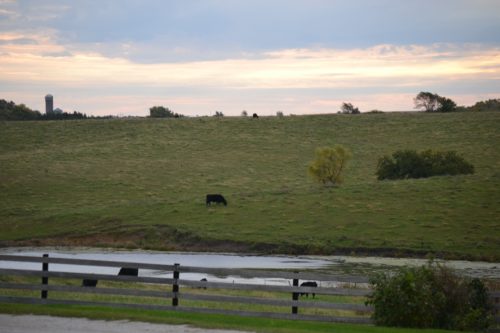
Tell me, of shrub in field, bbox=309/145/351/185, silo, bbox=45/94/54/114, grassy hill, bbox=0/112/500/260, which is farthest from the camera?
silo, bbox=45/94/54/114

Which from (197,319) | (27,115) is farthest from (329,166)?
(27,115)

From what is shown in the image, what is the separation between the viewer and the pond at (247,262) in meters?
40.8

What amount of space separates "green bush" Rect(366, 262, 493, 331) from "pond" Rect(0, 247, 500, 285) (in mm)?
16443

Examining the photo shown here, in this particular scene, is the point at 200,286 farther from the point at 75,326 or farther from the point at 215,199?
the point at 215,199

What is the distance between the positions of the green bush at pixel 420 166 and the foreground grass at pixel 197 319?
2284 inches

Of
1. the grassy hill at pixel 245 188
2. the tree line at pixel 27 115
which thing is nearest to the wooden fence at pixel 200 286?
the grassy hill at pixel 245 188

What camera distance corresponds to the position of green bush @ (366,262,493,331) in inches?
766

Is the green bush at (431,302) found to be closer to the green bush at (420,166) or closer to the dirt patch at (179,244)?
the dirt patch at (179,244)

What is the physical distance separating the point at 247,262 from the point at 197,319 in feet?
87.3

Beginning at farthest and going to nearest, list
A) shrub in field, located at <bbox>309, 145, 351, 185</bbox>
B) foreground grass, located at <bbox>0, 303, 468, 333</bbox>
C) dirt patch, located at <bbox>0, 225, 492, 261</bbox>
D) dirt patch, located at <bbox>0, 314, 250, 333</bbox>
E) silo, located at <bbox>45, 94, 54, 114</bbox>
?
silo, located at <bbox>45, 94, 54, 114</bbox> < shrub in field, located at <bbox>309, 145, 351, 185</bbox> < dirt patch, located at <bbox>0, 225, 492, 261</bbox> < foreground grass, located at <bbox>0, 303, 468, 333</bbox> < dirt patch, located at <bbox>0, 314, 250, 333</bbox>

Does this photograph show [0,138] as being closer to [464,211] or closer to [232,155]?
[232,155]

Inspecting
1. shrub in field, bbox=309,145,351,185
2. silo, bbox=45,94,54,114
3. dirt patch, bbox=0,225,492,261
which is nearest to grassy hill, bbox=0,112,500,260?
dirt patch, bbox=0,225,492,261

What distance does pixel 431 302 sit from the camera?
→ 19562 mm

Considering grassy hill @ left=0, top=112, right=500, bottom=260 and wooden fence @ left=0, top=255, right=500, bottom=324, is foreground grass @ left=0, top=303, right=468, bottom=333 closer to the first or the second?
wooden fence @ left=0, top=255, right=500, bottom=324
